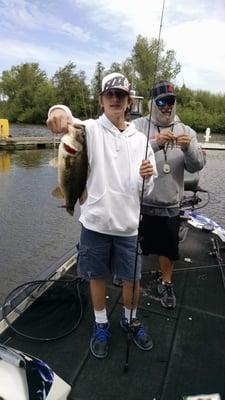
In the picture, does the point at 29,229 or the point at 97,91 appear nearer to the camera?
the point at 97,91

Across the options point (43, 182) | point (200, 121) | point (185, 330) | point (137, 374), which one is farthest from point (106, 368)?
point (200, 121)

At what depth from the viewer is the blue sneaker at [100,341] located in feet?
8.23

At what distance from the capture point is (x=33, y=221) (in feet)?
28.3

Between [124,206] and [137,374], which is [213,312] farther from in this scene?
[124,206]

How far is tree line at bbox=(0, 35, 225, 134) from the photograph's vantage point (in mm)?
43219

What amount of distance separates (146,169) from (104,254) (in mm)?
641

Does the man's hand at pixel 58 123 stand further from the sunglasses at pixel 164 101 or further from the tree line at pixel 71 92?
the tree line at pixel 71 92

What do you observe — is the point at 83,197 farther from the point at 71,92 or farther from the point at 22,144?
the point at 71,92

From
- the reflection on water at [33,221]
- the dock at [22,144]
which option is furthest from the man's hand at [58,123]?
the dock at [22,144]

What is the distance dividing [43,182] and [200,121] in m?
36.4

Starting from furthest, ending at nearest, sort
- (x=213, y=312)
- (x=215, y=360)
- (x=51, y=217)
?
A: 1. (x=51, y=217)
2. (x=213, y=312)
3. (x=215, y=360)

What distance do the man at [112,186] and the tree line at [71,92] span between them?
3507 cm

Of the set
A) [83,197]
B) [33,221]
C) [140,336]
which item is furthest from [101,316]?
[33,221]

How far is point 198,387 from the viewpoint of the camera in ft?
7.43
